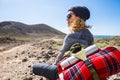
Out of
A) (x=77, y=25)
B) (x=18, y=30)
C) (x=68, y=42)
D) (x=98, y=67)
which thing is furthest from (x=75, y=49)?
(x=18, y=30)

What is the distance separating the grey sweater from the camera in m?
4.74

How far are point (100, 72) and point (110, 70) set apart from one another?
0.19 m

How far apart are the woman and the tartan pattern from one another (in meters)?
0.66

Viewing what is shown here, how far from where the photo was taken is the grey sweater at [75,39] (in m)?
4.74

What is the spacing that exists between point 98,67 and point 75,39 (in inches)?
37.5

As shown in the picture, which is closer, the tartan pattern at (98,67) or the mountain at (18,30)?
the tartan pattern at (98,67)

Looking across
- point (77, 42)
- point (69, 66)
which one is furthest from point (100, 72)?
point (77, 42)

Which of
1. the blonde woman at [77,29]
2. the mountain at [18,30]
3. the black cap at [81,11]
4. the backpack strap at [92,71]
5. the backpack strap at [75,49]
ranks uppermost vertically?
the black cap at [81,11]

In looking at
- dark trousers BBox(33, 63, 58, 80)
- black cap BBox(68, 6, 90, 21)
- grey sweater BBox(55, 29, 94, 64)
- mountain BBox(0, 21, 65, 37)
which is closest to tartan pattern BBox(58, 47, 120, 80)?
dark trousers BBox(33, 63, 58, 80)

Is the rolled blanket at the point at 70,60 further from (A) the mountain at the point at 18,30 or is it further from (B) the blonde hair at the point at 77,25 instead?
(A) the mountain at the point at 18,30

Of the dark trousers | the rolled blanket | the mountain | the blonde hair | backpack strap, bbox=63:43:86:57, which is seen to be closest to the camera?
the rolled blanket

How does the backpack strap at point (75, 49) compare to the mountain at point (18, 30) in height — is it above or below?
above

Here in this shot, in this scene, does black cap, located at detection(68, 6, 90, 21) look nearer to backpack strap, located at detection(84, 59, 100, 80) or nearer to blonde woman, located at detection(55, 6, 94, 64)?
blonde woman, located at detection(55, 6, 94, 64)

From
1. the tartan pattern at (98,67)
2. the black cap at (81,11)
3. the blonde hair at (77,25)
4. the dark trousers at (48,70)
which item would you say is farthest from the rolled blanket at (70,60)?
the black cap at (81,11)
